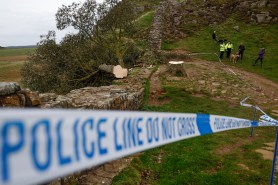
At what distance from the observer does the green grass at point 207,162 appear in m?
8.88

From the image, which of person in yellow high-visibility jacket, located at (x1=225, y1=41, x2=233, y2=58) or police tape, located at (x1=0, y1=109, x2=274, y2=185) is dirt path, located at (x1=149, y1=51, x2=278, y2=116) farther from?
police tape, located at (x1=0, y1=109, x2=274, y2=185)

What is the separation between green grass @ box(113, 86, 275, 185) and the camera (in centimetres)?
888

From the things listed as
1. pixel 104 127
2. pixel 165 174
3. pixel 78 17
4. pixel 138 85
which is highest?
pixel 78 17

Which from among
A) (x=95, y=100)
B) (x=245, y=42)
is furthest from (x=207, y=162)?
(x=245, y=42)

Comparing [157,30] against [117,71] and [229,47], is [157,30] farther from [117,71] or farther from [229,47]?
[117,71]

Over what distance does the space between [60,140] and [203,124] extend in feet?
9.93

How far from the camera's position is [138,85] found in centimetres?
1861

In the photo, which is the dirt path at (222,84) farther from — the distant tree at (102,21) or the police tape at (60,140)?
the police tape at (60,140)

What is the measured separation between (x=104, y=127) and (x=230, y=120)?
434 cm

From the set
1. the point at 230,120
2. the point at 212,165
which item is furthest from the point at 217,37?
the point at 230,120

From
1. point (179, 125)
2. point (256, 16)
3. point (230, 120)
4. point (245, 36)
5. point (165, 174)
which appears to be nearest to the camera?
point (179, 125)

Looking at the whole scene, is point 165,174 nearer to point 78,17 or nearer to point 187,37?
point 78,17

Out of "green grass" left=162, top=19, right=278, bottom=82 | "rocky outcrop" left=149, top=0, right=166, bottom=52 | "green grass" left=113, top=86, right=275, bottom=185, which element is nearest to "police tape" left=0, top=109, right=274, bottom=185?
"green grass" left=113, top=86, right=275, bottom=185

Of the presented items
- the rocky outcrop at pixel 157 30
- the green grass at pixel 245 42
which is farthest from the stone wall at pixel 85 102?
the rocky outcrop at pixel 157 30
